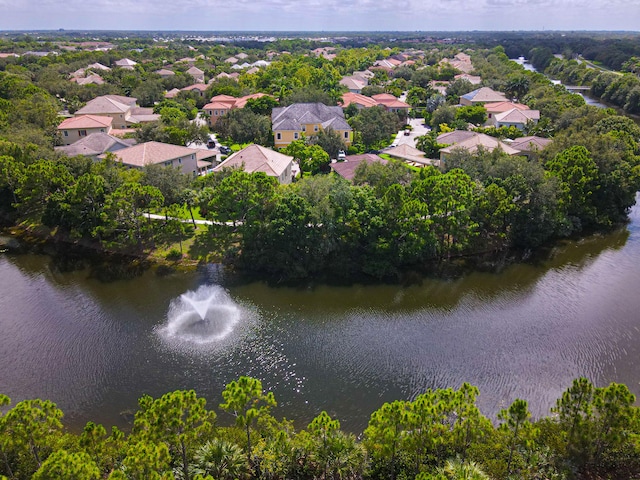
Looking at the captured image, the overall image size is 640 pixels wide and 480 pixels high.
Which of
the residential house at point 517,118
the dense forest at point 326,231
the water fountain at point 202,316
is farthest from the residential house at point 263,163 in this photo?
the residential house at point 517,118

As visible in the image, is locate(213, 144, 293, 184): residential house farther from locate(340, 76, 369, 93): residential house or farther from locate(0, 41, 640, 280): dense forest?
locate(340, 76, 369, 93): residential house

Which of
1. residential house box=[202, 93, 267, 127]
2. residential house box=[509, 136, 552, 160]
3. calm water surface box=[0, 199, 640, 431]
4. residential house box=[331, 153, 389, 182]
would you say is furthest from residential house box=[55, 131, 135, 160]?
residential house box=[509, 136, 552, 160]

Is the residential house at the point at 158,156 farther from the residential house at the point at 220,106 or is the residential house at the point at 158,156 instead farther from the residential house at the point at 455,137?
the residential house at the point at 455,137

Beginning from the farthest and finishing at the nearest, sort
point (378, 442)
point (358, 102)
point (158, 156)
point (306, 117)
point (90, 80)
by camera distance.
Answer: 1. point (90, 80)
2. point (358, 102)
3. point (306, 117)
4. point (158, 156)
5. point (378, 442)

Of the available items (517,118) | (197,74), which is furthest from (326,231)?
(197,74)

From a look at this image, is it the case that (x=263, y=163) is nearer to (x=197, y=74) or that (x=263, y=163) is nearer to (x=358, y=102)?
(x=358, y=102)

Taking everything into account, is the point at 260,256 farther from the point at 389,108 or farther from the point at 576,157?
the point at 389,108

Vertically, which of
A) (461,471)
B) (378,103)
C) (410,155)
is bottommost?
(461,471)
